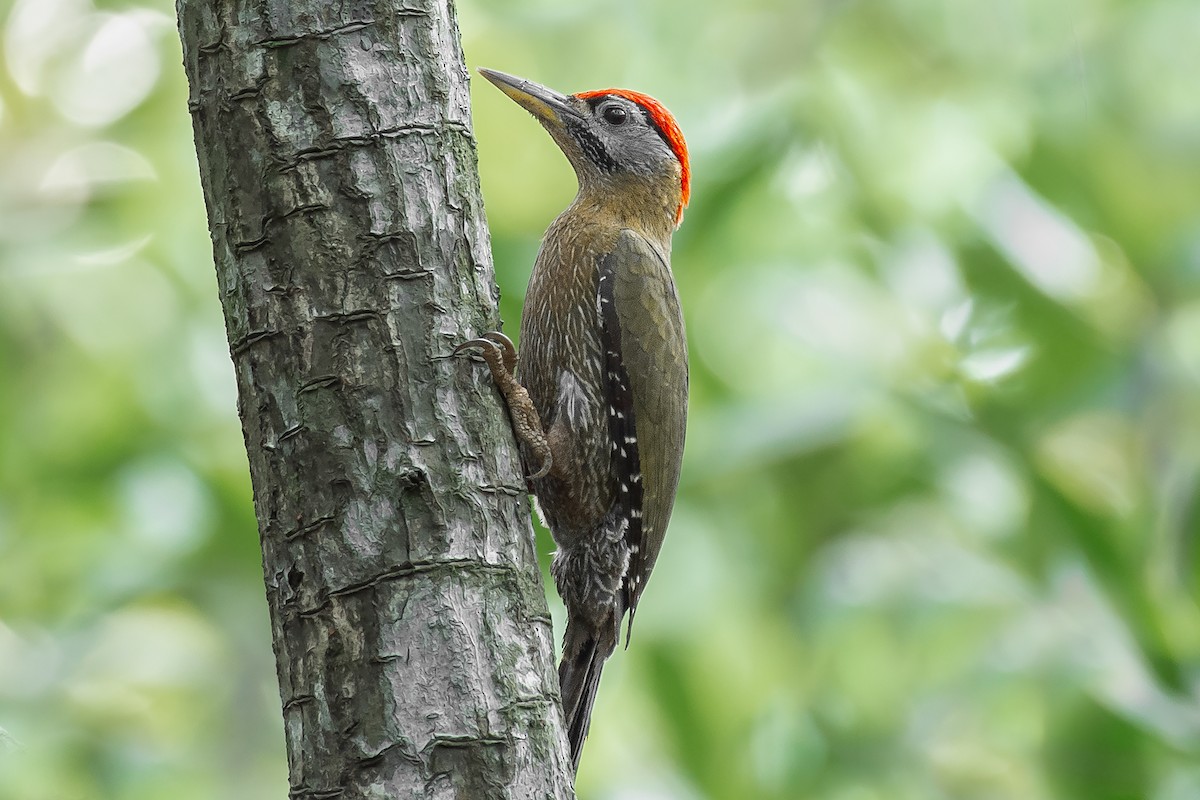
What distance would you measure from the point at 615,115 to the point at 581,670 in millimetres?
1866

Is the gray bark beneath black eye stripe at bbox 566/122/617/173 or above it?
beneath

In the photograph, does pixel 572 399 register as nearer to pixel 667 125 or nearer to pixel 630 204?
Answer: pixel 630 204

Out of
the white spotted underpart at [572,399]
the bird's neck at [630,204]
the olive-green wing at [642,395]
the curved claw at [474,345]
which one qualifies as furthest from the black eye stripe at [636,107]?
the curved claw at [474,345]

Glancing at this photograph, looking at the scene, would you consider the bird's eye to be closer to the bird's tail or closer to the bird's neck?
the bird's neck

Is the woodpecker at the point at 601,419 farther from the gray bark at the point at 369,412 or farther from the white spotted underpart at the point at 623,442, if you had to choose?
the gray bark at the point at 369,412

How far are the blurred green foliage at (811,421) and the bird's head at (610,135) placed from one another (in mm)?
279

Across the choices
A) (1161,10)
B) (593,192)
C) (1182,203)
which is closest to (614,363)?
(593,192)

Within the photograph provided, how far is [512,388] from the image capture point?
245cm

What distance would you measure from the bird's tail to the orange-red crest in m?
1.60

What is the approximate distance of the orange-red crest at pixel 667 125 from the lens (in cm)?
413

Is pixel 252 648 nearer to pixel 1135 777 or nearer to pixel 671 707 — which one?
pixel 671 707

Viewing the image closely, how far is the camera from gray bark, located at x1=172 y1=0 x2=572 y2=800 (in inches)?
77.7

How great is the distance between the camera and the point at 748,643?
4293mm

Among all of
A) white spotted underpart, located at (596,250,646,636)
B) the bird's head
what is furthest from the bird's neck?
white spotted underpart, located at (596,250,646,636)
